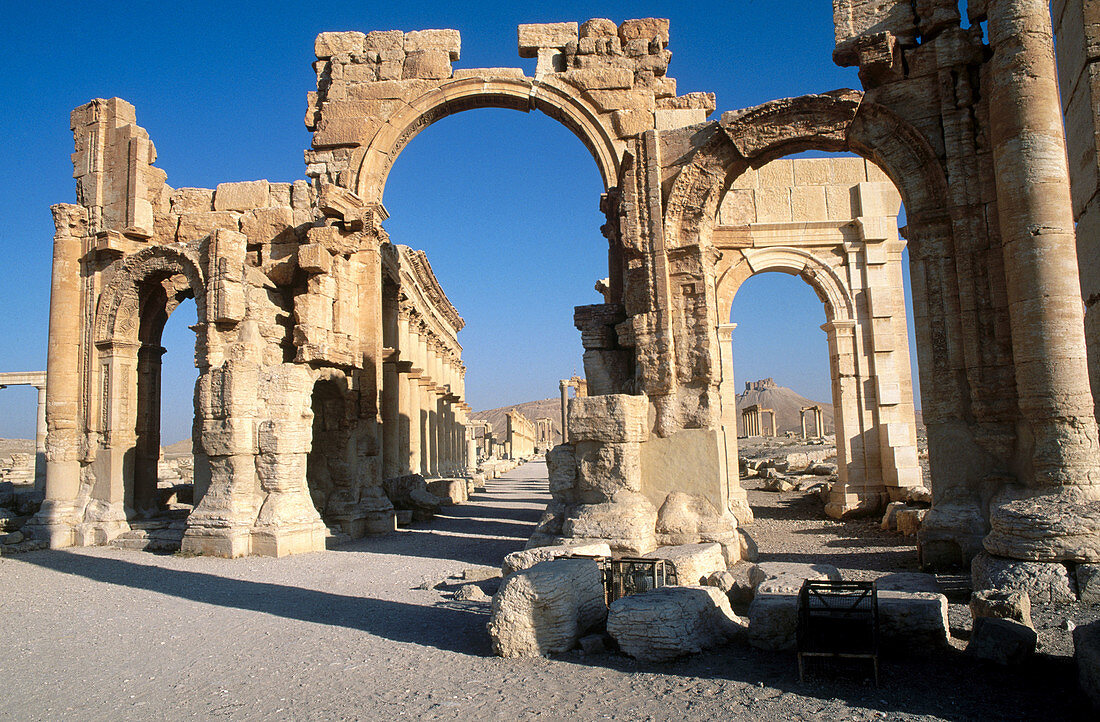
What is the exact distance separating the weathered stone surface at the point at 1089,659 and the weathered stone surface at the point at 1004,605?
2.47 feet

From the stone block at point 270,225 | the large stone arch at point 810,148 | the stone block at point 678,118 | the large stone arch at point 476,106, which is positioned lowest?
the large stone arch at point 810,148

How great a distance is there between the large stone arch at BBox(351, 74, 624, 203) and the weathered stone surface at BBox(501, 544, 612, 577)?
7.45 meters

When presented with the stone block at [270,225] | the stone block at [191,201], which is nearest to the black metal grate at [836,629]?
the stone block at [270,225]

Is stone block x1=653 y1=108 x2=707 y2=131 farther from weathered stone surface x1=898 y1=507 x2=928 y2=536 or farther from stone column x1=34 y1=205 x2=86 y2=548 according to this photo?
stone column x1=34 y1=205 x2=86 y2=548

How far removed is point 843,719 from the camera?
3.36 meters

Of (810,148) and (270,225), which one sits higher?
(270,225)

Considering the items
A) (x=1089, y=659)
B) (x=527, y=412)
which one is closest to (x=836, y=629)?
(x=1089, y=659)

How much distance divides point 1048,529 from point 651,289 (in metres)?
4.12

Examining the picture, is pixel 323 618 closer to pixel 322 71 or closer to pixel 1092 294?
pixel 1092 294

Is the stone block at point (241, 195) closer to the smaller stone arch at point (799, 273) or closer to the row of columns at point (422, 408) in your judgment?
the row of columns at point (422, 408)

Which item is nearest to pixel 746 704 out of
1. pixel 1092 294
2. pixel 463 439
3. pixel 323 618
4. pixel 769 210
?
pixel 1092 294

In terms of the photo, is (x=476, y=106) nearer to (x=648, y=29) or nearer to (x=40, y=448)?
(x=648, y=29)

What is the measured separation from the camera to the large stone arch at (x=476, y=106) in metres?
12.2

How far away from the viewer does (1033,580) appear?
509cm
